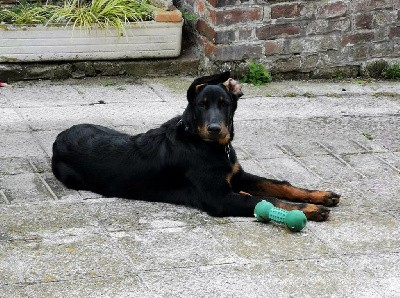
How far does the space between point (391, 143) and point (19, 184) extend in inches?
101

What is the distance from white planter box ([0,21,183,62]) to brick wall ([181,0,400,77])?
0.34 metres

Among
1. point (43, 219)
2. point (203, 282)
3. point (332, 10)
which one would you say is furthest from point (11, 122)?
point (332, 10)

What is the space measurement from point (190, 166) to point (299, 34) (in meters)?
2.90

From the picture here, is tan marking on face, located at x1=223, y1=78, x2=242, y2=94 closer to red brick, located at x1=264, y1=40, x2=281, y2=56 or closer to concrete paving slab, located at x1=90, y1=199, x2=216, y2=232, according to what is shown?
concrete paving slab, located at x1=90, y1=199, x2=216, y2=232

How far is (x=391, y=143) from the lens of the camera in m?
6.43

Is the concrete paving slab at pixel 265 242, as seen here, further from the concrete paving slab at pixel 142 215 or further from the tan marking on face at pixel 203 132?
the tan marking on face at pixel 203 132

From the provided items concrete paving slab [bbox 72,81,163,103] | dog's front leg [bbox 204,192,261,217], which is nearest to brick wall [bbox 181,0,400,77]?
concrete paving slab [bbox 72,81,163,103]

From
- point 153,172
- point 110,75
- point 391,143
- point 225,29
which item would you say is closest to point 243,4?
point 225,29

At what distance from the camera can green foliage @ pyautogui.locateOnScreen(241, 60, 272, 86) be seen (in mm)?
7680

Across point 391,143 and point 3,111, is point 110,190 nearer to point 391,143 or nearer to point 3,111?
point 3,111

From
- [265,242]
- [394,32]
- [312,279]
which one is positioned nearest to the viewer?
[312,279]

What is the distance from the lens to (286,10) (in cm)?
759

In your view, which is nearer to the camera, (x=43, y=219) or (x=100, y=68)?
(x=43, y=219)

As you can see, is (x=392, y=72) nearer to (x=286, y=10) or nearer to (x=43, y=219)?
(x=286, y=10)
